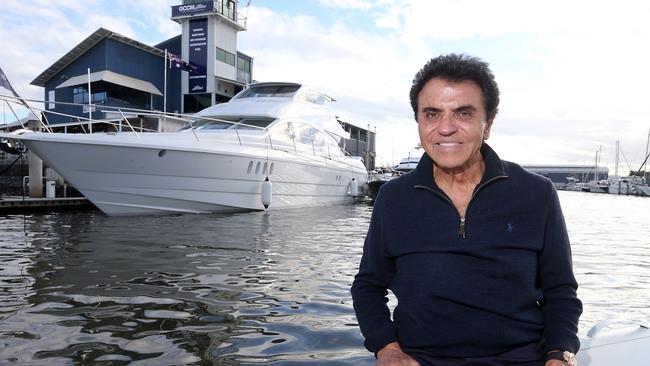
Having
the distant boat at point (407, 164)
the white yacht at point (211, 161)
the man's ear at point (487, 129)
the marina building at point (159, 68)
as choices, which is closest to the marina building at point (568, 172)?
the distant boat at point (407, 164)

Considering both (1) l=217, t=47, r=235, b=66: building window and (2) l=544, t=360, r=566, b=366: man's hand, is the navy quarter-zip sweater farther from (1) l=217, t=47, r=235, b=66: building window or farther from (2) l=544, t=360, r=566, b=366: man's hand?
(1) l=217, t=47, r=235, b=66: building window

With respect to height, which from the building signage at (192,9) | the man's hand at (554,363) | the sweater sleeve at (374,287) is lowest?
the man's hand at (554,363)

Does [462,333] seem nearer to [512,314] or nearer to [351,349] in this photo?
[512,314]

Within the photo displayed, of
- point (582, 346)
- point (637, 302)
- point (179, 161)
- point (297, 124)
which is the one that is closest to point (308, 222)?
point (179, 161)

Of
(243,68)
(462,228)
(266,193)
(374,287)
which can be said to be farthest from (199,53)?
(462,228)

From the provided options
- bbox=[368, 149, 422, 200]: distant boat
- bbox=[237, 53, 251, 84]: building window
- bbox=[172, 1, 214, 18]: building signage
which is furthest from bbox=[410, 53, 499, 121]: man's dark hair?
bbox=[237, 53, 251, 84]: building window

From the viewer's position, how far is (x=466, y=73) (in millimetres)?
1771

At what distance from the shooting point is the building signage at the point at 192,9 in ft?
112

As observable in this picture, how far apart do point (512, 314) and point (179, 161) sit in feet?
35.7

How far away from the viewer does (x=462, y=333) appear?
168 centimetres

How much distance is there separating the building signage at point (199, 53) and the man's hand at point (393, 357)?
34.6 m

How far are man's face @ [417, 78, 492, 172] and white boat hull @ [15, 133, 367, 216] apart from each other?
10.4 metres

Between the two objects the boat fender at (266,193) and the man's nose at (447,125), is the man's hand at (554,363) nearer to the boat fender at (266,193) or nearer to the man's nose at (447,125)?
the man's nose at (447,125)

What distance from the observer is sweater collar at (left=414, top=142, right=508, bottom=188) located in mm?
1765
